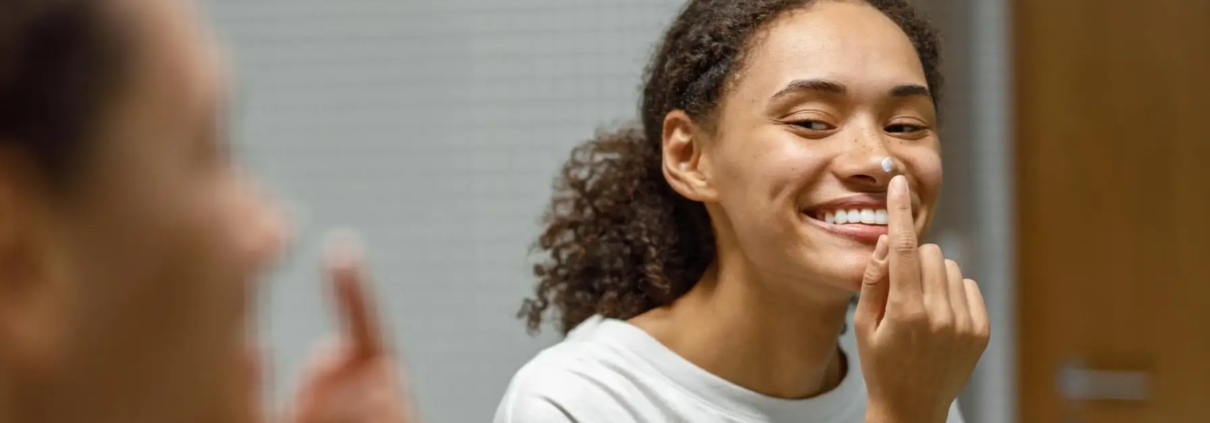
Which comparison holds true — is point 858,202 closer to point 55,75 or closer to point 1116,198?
point 55,75

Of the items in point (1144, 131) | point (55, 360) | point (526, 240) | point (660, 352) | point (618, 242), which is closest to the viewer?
point (55, 360)

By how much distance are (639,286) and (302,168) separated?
0.66 m

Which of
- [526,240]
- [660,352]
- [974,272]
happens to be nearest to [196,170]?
[660,352]

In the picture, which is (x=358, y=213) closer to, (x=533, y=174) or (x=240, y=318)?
(x=533, y=174)

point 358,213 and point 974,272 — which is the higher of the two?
point 358,213

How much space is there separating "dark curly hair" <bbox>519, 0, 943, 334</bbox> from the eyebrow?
7 cm

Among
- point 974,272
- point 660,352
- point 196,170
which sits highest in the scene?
point 196,170

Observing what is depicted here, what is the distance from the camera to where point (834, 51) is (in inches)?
36.5

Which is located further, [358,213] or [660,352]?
[358,213]

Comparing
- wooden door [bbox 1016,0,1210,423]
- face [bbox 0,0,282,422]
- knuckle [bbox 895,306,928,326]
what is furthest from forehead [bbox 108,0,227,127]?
wooden door [bbox 1016,0,1210,423]

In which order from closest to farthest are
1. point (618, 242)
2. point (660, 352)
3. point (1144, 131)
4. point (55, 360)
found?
point (55, 360) < point (660, 352) < point (618, 242) < point (1144, 131)

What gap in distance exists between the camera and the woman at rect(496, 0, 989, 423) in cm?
86

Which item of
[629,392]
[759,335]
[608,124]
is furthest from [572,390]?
[608,124]

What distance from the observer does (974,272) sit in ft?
5.52
